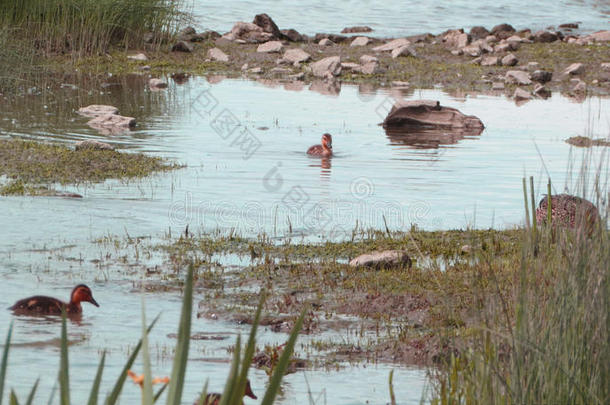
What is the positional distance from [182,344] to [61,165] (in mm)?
11186

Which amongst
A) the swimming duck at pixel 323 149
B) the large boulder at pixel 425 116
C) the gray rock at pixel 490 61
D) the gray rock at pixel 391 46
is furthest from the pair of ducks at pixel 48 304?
the gray rock at pixel 391 46

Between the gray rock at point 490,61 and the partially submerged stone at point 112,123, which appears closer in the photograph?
the partially submerged stone at point 112,123

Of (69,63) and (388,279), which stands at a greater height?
(69,63)

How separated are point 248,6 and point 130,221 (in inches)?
1412

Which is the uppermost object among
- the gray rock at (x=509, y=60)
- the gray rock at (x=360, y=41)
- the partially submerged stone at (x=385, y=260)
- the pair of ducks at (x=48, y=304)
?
the gray rock at (x=360, y=41)

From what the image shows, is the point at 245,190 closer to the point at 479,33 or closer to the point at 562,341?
the point at 562,341

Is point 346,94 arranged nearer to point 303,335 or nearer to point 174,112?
point 174,112

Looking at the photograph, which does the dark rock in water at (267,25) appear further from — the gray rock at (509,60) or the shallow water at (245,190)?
the shallow water at (245,190)

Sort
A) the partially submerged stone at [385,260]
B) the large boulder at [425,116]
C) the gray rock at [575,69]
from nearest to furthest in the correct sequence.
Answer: the partially submerged stone at [385,260] → the large boulder at [425,116] → the gray rock at [575,69]

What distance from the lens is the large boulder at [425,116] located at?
19422 mm

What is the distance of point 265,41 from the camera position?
32094 mm

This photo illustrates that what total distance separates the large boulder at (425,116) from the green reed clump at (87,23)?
8.50 meters

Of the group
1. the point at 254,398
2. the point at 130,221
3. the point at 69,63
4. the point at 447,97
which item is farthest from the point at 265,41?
the point at 254,398

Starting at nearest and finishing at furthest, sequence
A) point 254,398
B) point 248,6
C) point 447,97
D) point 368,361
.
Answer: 1. point 254,398
2. point 368,361
3. point 447,97
4. point 248,6
